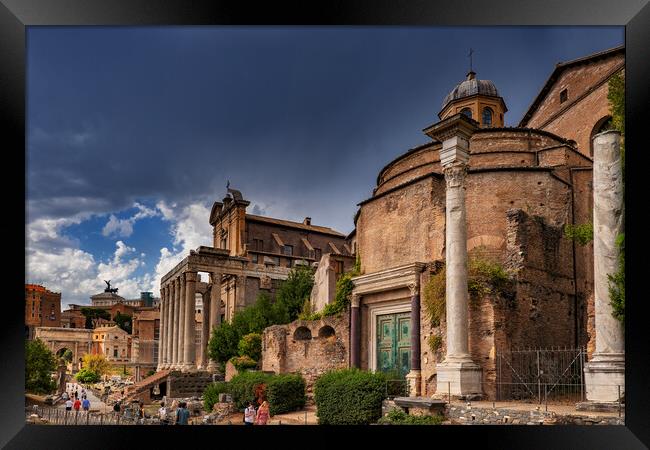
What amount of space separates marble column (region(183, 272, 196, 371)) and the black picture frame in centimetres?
2636

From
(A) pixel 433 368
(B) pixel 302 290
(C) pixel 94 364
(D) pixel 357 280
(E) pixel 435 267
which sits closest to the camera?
(A) pixel 433 368

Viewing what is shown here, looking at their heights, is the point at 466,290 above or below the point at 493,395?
above

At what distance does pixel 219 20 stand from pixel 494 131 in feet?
44.0

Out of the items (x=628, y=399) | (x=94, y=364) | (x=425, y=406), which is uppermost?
(x=628, y=399)

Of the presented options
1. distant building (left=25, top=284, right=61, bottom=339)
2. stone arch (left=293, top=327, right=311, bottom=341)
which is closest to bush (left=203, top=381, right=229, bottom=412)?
stone arch (left=293, top=327, right=311, bottom=341)

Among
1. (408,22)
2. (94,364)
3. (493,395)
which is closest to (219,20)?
(408,22)

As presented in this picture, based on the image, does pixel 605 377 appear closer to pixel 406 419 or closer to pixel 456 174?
pixel 406 419

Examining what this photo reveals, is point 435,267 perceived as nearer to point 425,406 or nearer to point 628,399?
point 425,406

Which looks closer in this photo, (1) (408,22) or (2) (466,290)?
(1) (408,22)

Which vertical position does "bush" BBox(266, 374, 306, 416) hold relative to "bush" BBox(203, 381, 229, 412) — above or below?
above

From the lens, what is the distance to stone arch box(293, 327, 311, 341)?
22.8 m

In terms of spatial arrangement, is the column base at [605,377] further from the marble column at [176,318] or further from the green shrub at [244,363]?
the marble column at [176,318]

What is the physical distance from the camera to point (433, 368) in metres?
15.7

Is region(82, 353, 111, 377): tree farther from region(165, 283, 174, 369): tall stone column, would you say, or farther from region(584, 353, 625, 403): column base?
region(584, 353, 625, 403): column base
